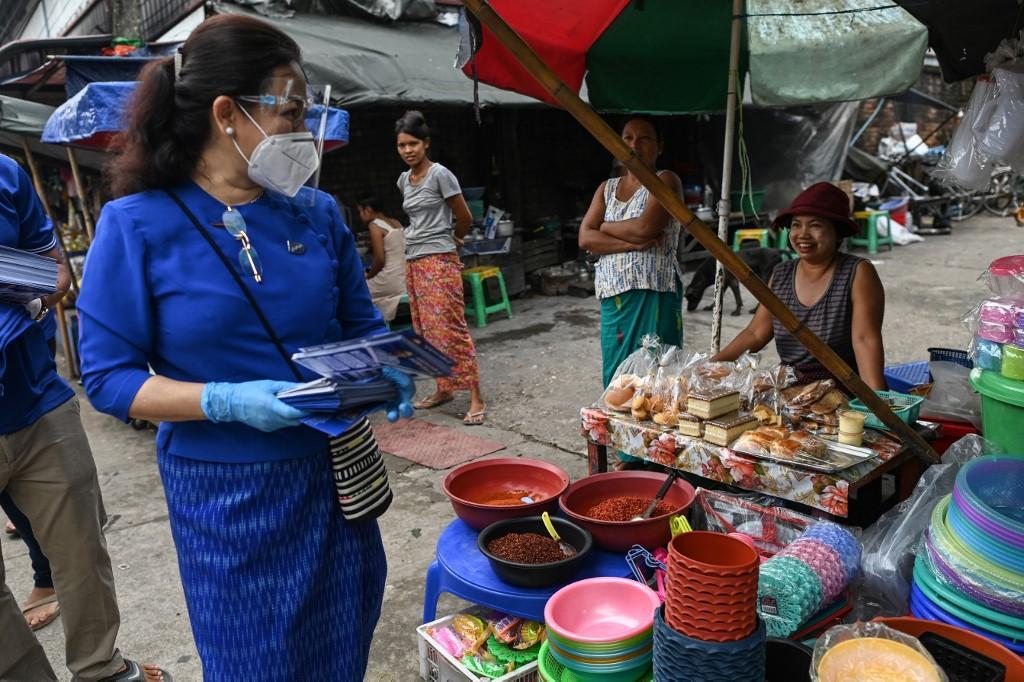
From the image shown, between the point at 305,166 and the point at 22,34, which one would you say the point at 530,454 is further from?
the point at 22,34

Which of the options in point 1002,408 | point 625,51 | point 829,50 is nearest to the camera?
point 1002,408

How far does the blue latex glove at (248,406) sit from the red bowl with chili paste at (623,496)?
45.0 inches

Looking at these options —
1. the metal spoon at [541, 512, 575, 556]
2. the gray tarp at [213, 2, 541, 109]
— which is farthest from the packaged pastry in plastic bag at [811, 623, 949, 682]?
the gray tarp at [213, 2, 541, 109]

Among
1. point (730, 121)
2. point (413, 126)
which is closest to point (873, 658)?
point (730, 121)

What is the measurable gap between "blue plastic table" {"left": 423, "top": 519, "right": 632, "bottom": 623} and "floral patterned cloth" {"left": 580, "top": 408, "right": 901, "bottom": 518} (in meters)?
0.57

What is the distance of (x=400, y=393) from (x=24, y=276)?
1.41m

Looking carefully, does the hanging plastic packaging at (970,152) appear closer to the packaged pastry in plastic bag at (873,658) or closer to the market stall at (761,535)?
the market stall at (761,535)

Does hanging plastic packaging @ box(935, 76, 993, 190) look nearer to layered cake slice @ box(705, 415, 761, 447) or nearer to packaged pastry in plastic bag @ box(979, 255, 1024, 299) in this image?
packaged pastry in plastic bag @ box(979, 255, 1024, 299)

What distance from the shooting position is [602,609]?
2.06m

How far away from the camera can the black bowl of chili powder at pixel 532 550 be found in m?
2.12

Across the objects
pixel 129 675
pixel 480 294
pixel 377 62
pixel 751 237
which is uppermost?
pixel 377 62

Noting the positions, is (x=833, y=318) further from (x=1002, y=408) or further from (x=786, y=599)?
(x=786, y=599)

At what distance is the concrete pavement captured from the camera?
3082 mm

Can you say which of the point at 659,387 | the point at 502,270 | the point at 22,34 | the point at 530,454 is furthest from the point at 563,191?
the point at 22,34
